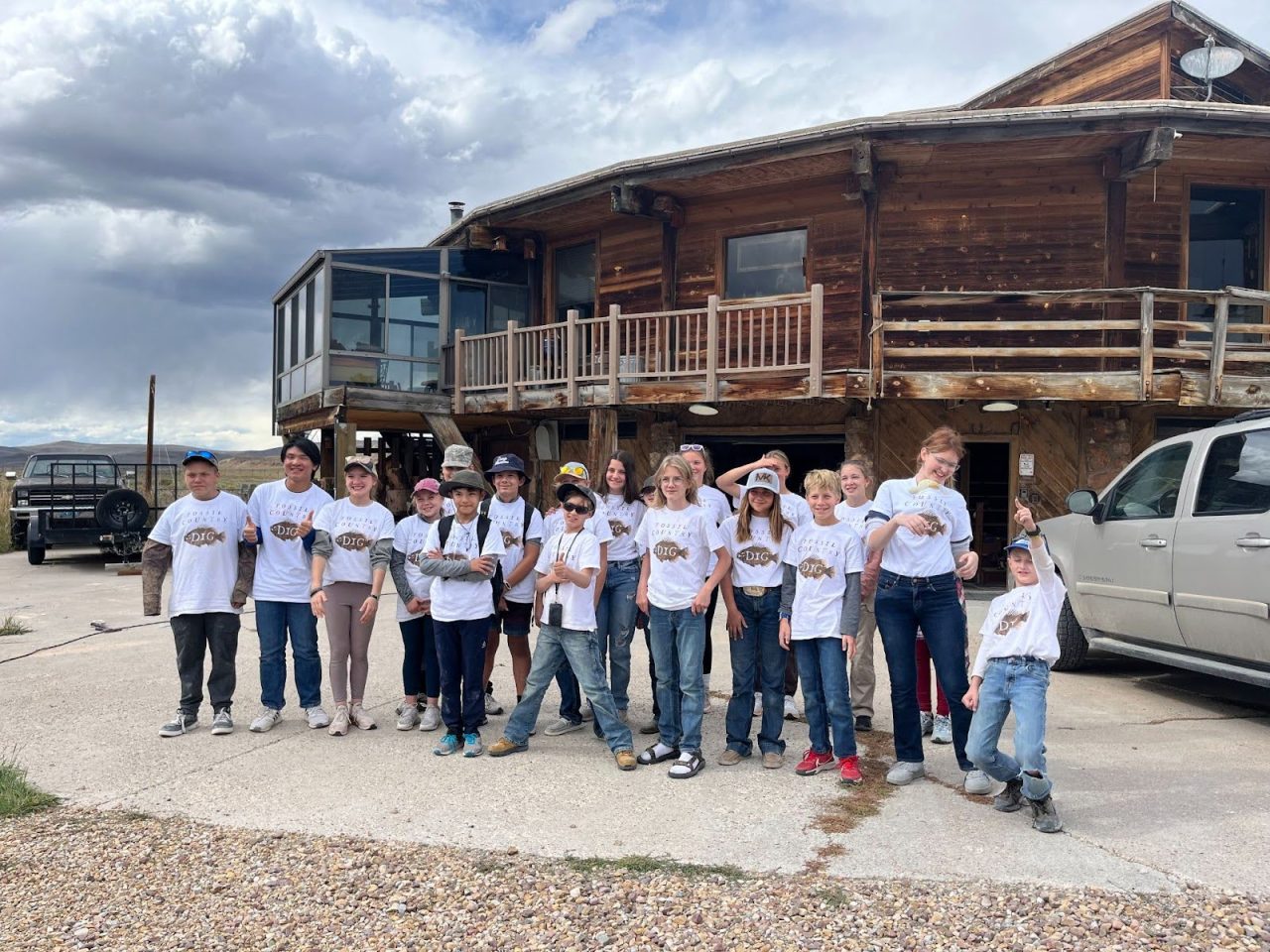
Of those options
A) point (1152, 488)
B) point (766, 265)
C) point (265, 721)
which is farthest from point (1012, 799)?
point (766, 265)

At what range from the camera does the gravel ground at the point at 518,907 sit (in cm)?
290

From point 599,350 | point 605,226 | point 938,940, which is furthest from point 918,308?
point 938,940

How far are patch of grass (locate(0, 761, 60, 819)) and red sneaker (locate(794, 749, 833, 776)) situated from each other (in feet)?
11.4

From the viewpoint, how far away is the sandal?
177 inches

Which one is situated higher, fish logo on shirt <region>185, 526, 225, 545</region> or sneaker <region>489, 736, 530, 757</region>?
fish logo on shirt <region>185, 526, 225, 545</region>

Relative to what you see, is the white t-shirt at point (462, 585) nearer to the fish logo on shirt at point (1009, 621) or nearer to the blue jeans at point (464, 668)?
the blue jeans at point (464, 668)

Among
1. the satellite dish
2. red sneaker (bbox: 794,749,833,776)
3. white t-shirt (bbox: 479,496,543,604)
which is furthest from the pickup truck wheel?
the satellite dish

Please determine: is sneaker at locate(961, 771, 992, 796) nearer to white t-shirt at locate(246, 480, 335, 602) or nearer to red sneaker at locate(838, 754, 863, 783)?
red sneaker at locate(838, 754, 863, 783)

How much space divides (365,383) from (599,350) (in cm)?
431

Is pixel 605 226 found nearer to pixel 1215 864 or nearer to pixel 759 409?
pixel 759 409

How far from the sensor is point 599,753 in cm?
492

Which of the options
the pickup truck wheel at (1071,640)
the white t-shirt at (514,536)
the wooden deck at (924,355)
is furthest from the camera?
the wooden deck at (924,355)

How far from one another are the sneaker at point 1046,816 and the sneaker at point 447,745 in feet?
9.32

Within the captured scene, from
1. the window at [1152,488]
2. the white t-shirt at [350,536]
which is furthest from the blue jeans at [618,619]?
the window at [1152,488]
